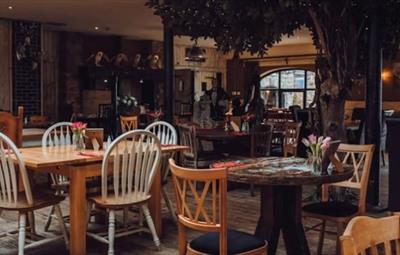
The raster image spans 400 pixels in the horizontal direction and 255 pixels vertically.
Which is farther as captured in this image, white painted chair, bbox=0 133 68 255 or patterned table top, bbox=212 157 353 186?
white painted chair, bbox=0 133 68 255

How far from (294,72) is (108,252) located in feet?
43.6

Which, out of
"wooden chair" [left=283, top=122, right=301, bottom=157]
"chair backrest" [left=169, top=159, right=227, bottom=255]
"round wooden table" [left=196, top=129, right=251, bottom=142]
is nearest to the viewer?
"chair backrest" [left=169, top=159, right=227, bottom=255]

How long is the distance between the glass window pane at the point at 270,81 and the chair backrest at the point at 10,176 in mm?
13676

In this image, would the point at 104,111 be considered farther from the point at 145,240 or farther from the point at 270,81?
the point at 145,240

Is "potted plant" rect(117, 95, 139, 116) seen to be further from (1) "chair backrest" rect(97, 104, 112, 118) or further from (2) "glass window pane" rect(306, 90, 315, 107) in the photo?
(2) "glass window pane" rect(306, 90, 315, 107)

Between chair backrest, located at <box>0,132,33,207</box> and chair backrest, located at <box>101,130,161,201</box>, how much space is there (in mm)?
532

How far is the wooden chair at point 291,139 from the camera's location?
22.2 ft

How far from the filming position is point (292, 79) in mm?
16328

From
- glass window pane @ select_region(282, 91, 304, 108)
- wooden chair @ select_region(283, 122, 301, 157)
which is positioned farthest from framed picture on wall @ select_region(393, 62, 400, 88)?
wooden chair @ select_region(283, 122, 301, 157)

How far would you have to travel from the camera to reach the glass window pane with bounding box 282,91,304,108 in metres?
16.3

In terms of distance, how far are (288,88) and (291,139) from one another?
9675 mm

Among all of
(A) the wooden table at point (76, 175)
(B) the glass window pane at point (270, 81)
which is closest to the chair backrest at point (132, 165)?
(A) the wooden table at point (76, 175)

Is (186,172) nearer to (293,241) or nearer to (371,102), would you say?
(293,241)

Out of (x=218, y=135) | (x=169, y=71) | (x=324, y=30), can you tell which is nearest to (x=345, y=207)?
(x=324, y=30)
